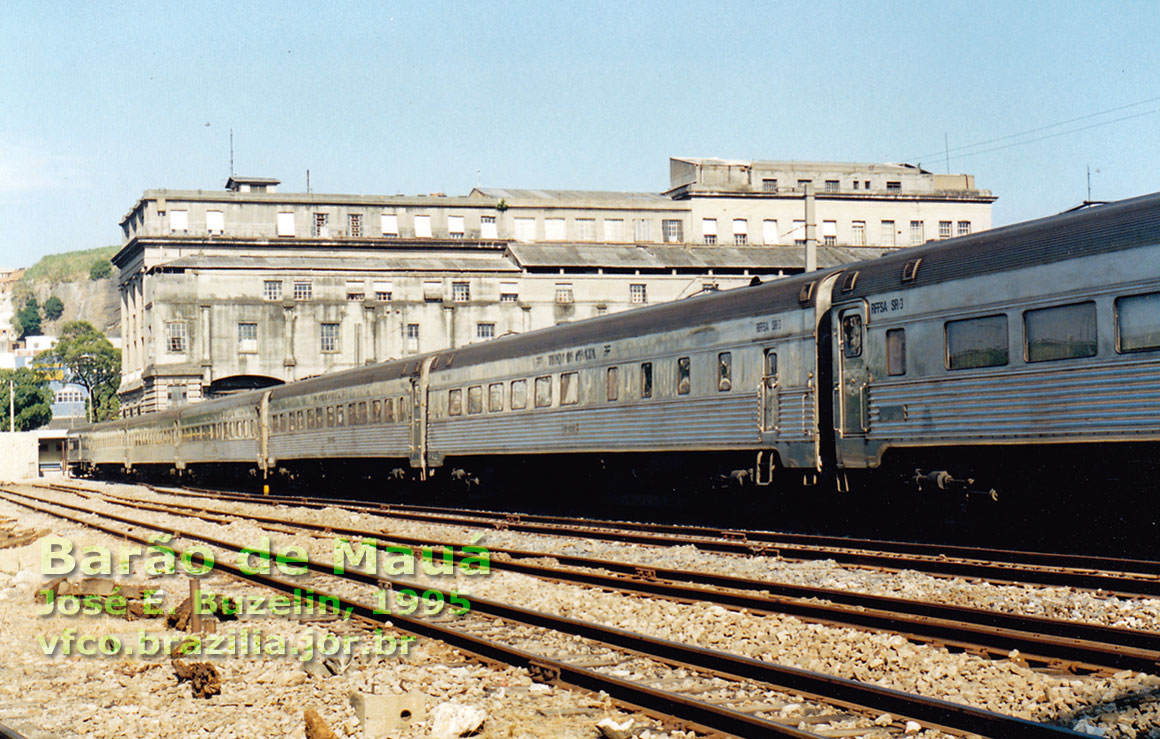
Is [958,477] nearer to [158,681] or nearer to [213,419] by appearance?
[158,681]

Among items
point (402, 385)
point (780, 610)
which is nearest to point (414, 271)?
point (402, 385)

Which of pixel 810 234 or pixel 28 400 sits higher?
pixel 28 400

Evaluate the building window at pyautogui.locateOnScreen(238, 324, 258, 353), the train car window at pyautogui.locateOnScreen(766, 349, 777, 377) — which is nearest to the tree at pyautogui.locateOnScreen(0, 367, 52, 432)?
the building window at pyautogui.locateOnScreen(238, 324, 258, 353)

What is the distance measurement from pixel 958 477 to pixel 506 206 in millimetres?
77681

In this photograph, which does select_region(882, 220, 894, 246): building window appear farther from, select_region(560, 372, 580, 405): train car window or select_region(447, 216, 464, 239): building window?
select_region(560, 372, 580, 405): train car window

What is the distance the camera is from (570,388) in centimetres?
2336

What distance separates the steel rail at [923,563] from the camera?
11.3 metres

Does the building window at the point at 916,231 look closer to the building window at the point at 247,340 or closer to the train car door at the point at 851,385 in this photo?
the building window at the point at 247,340

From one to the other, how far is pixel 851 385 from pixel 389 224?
250ft

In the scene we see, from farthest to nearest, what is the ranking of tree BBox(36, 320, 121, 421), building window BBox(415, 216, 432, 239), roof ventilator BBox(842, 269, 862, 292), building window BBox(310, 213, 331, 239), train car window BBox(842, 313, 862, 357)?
tree BBox(36, 320, 121, 421)
building window BBox(415, 216, 432, 239)
building window BBox(310, 213, 331, 239)
roof ventilator BBox(842, 269, 862, 292)
train car window BBox(842, 313, 862, 357)

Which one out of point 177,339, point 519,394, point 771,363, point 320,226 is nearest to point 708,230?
point 320,226

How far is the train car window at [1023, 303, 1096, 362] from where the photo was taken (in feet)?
42.9

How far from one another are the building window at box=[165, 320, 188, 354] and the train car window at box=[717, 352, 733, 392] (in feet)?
212

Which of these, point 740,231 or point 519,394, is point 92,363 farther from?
point 519,394
